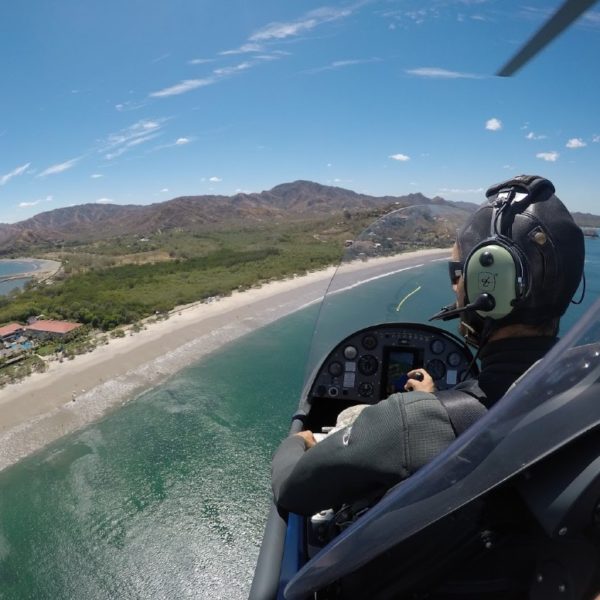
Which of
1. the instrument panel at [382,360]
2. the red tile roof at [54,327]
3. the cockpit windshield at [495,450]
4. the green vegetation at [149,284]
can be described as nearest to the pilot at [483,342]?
the cockpit windshield at [495,450]

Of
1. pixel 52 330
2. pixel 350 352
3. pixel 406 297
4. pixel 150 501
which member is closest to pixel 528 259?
pixel 406 297

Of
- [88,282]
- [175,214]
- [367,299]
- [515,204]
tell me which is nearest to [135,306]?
[88,282]

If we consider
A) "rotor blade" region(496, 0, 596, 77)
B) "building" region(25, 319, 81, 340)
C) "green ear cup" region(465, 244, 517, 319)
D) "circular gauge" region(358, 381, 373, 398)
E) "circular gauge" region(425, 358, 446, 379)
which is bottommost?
"building" region(25, 319, 81, 340)

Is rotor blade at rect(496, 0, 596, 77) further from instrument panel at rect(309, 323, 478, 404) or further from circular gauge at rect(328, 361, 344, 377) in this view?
circular gauge at rect(328, 361, 344, 377)

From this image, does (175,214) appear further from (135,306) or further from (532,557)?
(532,557)

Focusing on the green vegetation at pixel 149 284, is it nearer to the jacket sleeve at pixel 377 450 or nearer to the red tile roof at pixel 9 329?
the red tile roof at pixel 9 329

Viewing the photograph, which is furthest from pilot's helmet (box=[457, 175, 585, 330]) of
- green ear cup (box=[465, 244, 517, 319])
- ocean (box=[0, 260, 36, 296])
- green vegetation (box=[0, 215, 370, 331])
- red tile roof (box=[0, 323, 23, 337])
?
ocean (box=[0, 260, 36, 296])
